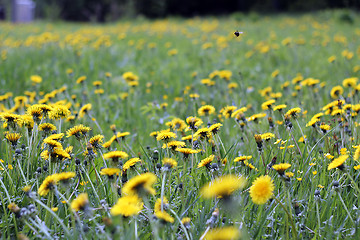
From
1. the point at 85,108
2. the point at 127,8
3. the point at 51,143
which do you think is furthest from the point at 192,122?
the point at 127,8

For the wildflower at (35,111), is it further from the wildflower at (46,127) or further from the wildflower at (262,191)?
the wildflower at (262,191)

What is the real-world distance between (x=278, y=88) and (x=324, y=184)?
2266 millimetres

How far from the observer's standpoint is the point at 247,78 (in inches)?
160

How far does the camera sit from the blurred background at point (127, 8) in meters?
14.6

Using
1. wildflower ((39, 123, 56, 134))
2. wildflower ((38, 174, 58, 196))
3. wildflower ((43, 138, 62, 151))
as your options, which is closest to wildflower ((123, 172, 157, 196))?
wildflower ((38, 174, 58, 196))

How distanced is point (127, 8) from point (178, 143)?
1326cm

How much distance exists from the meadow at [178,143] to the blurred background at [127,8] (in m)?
8.89

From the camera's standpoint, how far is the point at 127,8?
13789 millimetres

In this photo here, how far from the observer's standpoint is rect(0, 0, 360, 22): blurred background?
14594 millimetres

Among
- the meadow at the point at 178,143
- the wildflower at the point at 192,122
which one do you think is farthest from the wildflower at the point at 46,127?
the wildflower at the point at 192,122

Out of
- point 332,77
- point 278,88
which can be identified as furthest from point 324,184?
point 332,77

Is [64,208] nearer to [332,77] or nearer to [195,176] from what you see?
[195,176]

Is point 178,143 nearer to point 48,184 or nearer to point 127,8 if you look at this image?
point 48,184

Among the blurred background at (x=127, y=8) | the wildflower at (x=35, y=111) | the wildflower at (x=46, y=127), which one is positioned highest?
the blurred background at (x=127, y=8)
